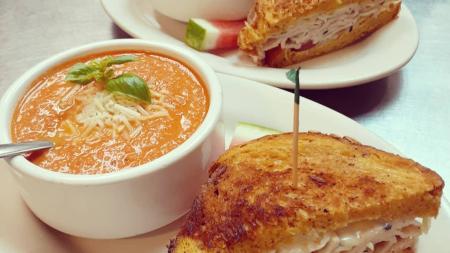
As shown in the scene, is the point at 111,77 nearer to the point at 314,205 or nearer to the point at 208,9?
the point at 314,205

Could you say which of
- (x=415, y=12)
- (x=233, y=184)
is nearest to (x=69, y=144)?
(x=233, y=184)

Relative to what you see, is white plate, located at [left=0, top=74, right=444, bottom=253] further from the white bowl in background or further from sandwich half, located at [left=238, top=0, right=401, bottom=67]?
the white bowl in background

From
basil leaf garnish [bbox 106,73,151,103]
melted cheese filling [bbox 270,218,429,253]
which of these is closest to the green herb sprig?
basil leaf garnish [bbox 106,73,151,103]

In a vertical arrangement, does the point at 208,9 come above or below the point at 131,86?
below

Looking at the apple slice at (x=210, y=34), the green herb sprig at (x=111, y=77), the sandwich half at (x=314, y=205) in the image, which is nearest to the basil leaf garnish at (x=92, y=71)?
the green herb sprig at (x=111, y=77)

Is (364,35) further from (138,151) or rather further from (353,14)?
(138,151)

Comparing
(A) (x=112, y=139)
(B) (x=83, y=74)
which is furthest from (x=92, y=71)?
(A) (x=112, y=139)

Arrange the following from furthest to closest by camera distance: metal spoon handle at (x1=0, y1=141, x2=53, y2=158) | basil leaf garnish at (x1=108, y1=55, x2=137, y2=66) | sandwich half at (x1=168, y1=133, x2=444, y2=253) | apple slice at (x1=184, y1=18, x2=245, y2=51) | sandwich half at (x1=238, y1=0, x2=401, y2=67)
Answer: apple slice at (x1=184, y1=18, x2=245, y2=51), sandwich half at (x1=238, y1=0, x2=401, y2=67), basil leaf garnish at (x1=108, y1=55, x2=137, y2=66), metal spoon handle at (x1=0, y1=141, x2=53, y2=158), sandwich half at (x1=168, y1=133, x2=444, y2=253)
